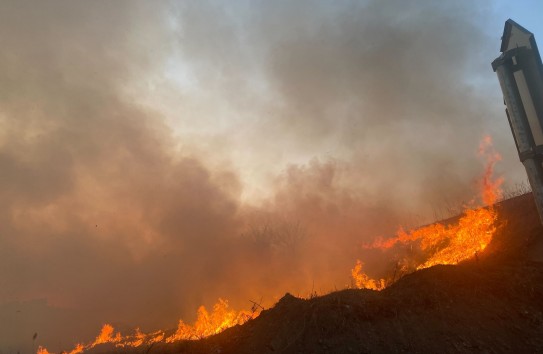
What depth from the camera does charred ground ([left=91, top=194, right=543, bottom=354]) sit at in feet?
38.7

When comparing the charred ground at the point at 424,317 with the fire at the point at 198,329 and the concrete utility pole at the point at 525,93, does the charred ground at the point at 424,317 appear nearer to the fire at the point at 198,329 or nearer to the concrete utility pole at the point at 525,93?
the concrete utility pole at the point at 525,93

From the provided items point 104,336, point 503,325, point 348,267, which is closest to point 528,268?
point 503,325

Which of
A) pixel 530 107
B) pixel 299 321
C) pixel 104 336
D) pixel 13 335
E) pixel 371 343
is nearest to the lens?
pixel 530 107

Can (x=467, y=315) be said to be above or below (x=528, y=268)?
below

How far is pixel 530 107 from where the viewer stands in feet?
16.8

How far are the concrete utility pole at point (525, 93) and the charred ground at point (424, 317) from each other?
8.74 meters

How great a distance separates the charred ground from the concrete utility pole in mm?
8742

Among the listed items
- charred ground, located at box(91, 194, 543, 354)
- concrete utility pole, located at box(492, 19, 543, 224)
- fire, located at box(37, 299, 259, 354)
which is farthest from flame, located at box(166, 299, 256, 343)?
concrete utility pole, located at box(492, 19, 543, 224)

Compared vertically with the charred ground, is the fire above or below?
above

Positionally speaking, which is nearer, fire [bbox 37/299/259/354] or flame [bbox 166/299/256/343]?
fire [bbox 37/299/259/354]

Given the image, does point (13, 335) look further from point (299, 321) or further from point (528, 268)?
point (528, 268)

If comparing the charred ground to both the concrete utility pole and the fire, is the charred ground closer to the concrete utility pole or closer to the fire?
the concrete utility pole

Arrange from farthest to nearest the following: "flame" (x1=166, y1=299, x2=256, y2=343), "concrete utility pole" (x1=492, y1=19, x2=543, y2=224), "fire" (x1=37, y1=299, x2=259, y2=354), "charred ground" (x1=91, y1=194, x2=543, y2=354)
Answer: "flame" (x1=166, y1=299, x2=256, y2=343), "fire" (x1=37, y1=299, x2=259, y2=354), "charred ground" (x1=91, y1=194, x2=543, y2=354), "concrete utility pole" (x1=492, y1=19, x2=543, y2=224)

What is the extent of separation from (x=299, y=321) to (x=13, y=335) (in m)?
93.0
